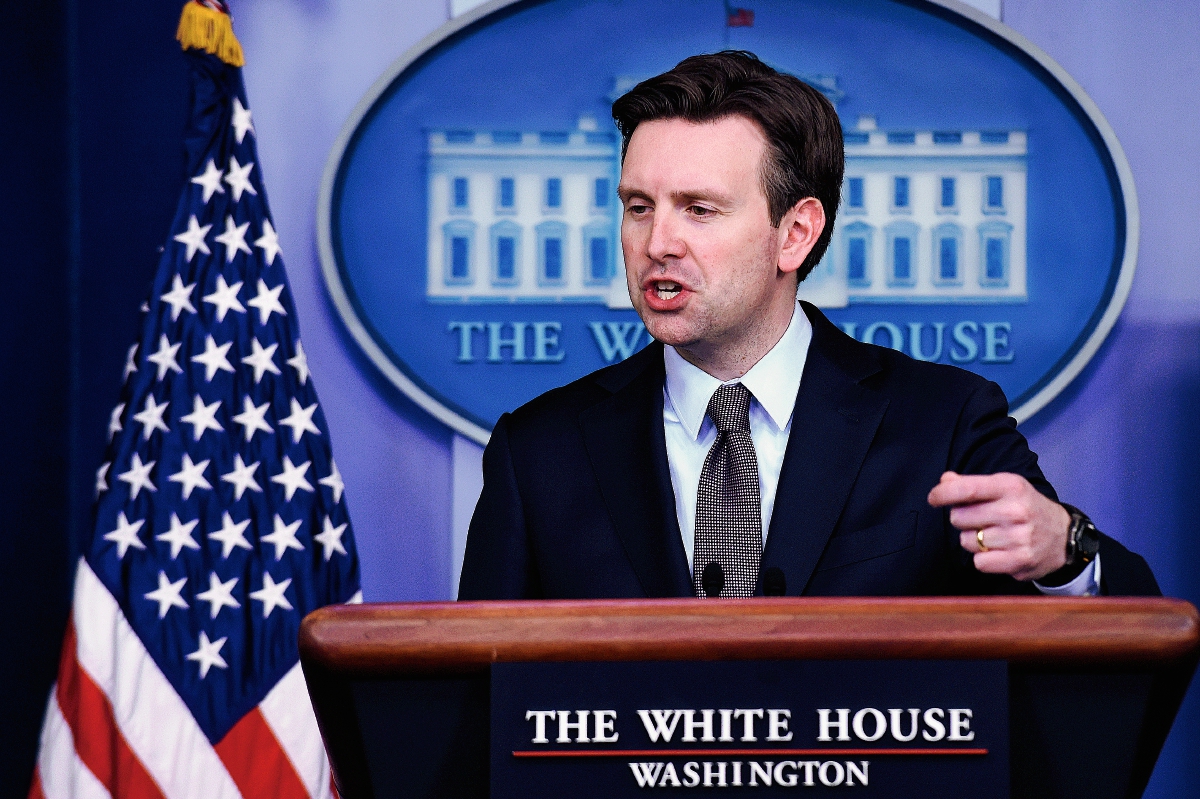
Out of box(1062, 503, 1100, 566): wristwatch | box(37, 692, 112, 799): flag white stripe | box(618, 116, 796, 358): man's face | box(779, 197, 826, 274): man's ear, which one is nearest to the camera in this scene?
box(1062, 503, 1100, 566): wristwatch

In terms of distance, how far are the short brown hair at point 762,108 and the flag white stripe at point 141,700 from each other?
4.40ft

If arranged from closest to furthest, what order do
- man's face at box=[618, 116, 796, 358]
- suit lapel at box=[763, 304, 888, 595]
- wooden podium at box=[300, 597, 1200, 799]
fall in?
wooden podium at box=[300, 597, 1200, 799] → suit lapel at box=[763, 304, 888, 595] → man's face at box=[618, 116, 796, 358]

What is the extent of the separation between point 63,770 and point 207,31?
4.56 ft

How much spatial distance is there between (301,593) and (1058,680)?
1.75 metres

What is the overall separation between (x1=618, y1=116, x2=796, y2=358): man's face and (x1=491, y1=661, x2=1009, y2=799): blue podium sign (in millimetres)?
693

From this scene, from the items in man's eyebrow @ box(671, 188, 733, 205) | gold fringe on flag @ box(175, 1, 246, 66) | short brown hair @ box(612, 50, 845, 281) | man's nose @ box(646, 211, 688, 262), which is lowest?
man's nose @ box(646, 211, 688, 262)

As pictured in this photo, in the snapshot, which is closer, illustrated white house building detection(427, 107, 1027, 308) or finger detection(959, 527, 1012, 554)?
finger detection(959, 527, 1012, 554)

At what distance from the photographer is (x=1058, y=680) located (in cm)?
76

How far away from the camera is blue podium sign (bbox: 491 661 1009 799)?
744 mm

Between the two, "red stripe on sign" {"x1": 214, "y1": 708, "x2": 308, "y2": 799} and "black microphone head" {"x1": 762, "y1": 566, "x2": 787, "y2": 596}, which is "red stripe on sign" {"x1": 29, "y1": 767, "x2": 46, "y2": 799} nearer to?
"red stripe on sign" {"x1": 214, "y1": 708, "x2": 308, "y2": 799}

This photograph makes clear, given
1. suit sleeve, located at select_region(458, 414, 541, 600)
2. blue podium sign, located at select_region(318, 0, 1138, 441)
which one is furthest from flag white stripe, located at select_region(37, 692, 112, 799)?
suit sleeve, located at select_region(458, 414, 541, 600)

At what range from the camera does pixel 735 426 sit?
1411 millimetres

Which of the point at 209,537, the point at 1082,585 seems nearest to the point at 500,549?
the point at 1082,585

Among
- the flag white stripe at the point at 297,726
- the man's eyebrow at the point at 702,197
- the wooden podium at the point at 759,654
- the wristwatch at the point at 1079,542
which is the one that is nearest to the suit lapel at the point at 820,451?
the man's eyebrow at the point at 702,197
